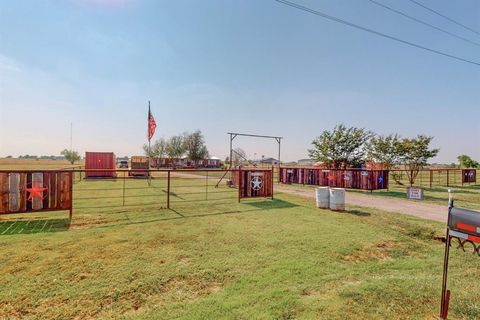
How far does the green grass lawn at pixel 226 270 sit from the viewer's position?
307 cm

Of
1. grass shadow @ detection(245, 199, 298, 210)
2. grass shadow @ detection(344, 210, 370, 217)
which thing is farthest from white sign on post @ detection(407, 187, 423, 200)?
grass shadow @ detection(245, 199, 298, 210)

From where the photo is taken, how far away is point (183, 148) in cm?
6197

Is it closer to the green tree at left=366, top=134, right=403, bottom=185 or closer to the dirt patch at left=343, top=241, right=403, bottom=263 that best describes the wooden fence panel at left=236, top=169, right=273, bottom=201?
the dirt patch at left=343, top=241, right=403, bottom=263

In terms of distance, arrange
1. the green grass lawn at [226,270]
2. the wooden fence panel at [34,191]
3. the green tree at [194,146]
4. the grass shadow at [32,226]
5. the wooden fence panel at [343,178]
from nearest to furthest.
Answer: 1. the green grass lawn at [226,270]
2. the grass shadow at [32,226]
3. the wooden fence panel at [34,191]
4. the wooden fence panel at [343,178]
5. the green tree at [194,146]

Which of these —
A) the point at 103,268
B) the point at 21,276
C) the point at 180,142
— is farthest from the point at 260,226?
the point at 180,142

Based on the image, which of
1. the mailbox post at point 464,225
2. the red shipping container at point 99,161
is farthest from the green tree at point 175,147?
the mailbox post at point 464,225

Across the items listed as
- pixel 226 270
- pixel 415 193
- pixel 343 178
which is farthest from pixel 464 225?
pixel 343 178

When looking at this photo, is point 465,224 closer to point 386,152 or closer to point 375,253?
point 375,253

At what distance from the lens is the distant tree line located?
198 ft

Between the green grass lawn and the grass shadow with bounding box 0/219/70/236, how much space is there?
28 mm

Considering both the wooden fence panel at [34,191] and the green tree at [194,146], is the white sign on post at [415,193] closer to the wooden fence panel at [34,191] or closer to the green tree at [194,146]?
the wooden fence panel at [34,191]

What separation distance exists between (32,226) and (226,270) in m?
5.84

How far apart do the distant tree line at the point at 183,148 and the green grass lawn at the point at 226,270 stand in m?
53.2

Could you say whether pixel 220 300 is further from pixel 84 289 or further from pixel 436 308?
pixel 436 308
